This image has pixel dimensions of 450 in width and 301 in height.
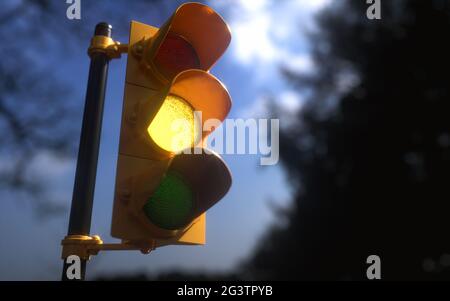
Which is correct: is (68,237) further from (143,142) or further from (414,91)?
(414,91)

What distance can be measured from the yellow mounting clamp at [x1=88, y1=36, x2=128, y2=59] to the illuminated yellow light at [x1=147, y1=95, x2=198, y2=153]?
0.99 feet

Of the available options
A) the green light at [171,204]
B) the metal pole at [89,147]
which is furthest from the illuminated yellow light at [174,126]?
the metal pole at [89,147]

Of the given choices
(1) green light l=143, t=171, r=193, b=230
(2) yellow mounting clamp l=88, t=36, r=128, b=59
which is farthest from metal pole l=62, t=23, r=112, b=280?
(1) green light l=143, t=171, r=193, b=230

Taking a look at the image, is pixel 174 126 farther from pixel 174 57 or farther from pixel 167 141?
pixel 174 57

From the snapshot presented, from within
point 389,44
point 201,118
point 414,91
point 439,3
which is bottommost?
point 201,118

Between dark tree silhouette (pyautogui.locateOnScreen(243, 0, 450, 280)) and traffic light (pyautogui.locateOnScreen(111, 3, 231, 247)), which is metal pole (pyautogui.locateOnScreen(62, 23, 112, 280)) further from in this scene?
dark tree silhouette (pyautogui.locateOnScreen(243, 0, 450, 280))

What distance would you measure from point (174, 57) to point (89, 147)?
23.4 inches

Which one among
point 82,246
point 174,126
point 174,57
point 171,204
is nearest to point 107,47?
point 174,57

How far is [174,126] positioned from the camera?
172 cm

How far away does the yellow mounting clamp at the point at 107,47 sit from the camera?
178 centimetres

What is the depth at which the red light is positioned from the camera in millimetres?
1845

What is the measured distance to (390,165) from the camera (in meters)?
9.41

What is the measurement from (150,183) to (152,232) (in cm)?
22
